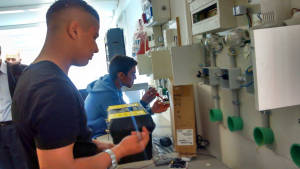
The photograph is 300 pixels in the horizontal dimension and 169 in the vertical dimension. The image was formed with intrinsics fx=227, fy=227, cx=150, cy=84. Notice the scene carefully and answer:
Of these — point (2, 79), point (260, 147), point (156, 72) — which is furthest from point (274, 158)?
point (2, 79)

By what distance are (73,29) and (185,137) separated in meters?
0.95

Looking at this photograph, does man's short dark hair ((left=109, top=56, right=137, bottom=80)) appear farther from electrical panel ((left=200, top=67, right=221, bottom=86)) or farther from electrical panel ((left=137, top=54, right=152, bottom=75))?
electrical panel ((left=200, top=67, right=221, bottom=86))

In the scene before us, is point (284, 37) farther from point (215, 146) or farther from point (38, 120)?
point (215, 146)

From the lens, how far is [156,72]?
5.69 ft

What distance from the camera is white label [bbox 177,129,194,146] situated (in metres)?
1.40

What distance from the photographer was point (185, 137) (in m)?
1.41

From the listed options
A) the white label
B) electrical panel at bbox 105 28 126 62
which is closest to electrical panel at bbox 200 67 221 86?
the white label

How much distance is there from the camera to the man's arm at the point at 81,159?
64 centimetres

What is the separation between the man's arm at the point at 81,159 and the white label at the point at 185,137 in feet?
2.12

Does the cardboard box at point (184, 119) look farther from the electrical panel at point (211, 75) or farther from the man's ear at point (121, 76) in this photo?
the man's ear at point (121, 76)

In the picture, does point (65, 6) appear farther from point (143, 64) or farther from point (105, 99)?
point (143, 64)

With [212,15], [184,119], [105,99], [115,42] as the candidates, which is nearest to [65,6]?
[212,15]

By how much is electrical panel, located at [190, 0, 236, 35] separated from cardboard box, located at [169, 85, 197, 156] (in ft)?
1.28

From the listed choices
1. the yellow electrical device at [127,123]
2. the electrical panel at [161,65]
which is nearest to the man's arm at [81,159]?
the yellow electrical device at [127,123]
